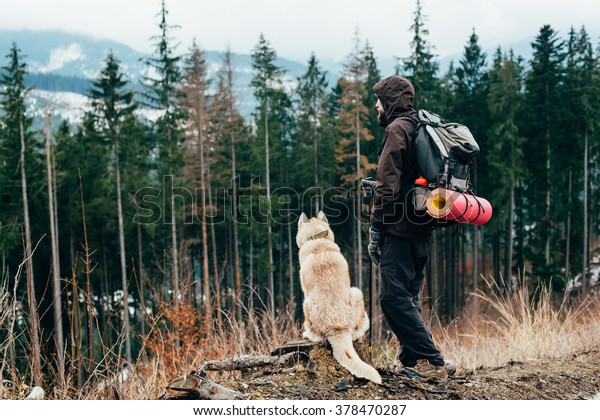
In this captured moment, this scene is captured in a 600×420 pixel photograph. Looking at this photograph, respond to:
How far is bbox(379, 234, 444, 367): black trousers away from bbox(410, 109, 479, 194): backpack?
59cm

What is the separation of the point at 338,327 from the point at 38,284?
30343 millimetres

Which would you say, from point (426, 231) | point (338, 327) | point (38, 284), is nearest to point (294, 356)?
point (338, 327)

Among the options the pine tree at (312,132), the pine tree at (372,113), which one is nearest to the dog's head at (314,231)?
the pine tree at (372,113)

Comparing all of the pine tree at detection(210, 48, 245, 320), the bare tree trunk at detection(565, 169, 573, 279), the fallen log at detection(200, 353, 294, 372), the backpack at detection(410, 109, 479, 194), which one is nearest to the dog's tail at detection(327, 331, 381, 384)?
the fallen log at detection(200, 353, 294, 372)

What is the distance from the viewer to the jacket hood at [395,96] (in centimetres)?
463

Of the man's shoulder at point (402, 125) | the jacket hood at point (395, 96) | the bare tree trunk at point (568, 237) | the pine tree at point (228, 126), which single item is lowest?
the bare tree trunk at point (568, 237)

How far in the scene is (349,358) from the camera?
13.8ft

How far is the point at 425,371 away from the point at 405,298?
24.0 inches

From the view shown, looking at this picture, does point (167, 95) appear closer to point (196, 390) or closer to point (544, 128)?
point (544, 128)

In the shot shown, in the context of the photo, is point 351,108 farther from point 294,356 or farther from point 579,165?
point 294,356

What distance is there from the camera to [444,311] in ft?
105

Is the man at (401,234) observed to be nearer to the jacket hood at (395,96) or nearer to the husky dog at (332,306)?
the jacket hood at (395,96)

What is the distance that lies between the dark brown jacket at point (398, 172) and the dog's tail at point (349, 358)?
0.98m

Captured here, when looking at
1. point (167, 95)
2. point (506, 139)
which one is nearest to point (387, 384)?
point (167, 95)
